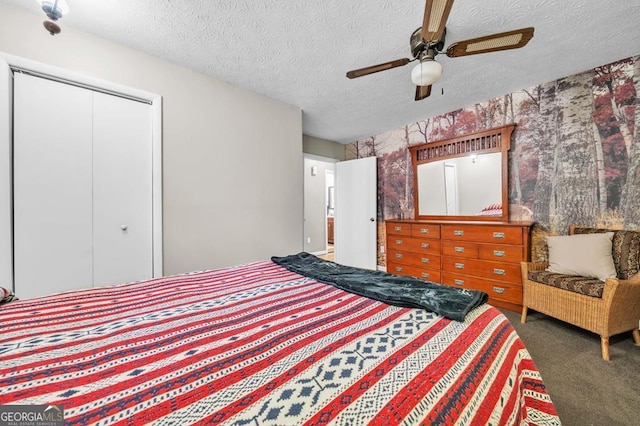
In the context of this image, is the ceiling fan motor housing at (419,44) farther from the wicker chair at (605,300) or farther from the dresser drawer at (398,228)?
the dresser drawer at (398,228)

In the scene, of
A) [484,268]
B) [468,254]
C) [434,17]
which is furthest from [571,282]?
[434,17]

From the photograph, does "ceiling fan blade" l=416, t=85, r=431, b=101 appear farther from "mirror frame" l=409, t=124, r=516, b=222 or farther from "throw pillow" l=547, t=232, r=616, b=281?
"throw pillow" l=547, t=232, r=616, b=281

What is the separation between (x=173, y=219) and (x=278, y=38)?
1.83m

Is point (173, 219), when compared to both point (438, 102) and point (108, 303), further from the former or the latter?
point (438, 102)

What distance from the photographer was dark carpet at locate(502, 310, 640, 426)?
4.36 ft

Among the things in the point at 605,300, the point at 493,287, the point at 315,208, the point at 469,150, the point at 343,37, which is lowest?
the point at 493,287

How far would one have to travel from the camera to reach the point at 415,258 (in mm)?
3453

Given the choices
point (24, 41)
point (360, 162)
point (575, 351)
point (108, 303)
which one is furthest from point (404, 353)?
point (360, 162)

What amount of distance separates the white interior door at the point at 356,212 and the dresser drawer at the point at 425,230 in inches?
36.4

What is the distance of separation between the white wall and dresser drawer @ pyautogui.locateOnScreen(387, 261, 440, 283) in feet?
5.16

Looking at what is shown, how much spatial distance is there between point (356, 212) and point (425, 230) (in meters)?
1.46

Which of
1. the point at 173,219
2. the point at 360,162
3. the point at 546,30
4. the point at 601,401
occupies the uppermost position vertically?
the point at 546,30

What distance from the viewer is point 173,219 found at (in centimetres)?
232

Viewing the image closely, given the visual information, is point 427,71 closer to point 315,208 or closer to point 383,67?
point 383,67
